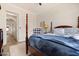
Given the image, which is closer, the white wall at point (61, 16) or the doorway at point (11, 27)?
the doorway at point (11, 27)

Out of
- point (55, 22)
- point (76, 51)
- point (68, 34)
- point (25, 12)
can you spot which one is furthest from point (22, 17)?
point (76, 51)

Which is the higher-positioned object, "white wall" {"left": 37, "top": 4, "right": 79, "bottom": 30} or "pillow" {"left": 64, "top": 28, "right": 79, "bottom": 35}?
"white wall" {"left": 37, "top": 4, "right": 79, "bottom": 30}

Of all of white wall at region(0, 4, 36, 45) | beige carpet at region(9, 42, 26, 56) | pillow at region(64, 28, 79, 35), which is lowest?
beige carpet at region(9, 42, 26, 56)

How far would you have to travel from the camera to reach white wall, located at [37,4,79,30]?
5.47ft

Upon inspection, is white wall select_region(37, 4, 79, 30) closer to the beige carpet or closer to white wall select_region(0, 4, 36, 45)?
white wall select_region(0, 4, 36, 45)

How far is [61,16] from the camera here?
5.73 feet

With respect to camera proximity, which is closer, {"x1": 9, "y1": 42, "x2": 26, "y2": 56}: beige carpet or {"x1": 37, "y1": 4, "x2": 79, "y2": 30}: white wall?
{"x1": 9, "y1": 42, "x2": 26, "y2": 56}: beige carpet

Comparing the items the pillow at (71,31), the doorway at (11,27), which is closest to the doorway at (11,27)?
the doorway at (11,27)

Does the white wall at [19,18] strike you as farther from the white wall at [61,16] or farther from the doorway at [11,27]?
the white wall at [61,16]

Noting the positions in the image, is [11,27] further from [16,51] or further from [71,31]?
[71,31]

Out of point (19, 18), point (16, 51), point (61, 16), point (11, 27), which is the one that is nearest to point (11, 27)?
point (11, 27)

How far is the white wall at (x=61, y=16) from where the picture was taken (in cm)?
167

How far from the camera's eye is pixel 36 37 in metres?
2.19

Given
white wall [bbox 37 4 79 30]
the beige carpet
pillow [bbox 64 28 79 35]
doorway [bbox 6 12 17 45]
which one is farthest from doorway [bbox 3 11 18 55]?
pillow [bbox 64 28 79 35]
